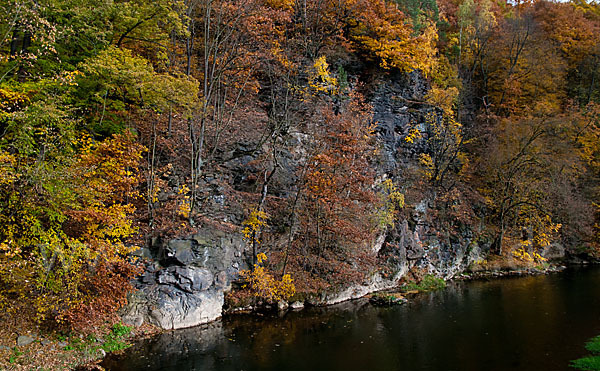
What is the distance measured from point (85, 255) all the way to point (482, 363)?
12.2 meters

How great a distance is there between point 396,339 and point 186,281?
26.4 feet

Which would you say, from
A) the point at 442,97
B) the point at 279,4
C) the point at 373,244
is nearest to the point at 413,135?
the point at 442,97

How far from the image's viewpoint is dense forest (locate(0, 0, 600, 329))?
10.8 metres

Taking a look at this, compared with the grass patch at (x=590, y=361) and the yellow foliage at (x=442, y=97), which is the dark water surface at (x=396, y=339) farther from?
the yellow foliage at (x=442, y=97)

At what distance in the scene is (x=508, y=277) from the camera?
23453 millimetres

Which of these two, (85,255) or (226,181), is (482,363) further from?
(226,181)

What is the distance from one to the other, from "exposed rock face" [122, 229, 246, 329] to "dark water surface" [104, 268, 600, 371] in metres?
0.66

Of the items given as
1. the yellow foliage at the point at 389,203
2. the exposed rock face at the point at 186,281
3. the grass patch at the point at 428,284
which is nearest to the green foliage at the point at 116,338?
the exposed rock face at the point at 186,281

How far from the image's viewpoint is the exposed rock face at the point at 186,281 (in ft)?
41.9

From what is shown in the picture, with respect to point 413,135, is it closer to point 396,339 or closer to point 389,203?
point 389,203

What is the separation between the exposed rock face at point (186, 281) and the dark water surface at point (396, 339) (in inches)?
25.8

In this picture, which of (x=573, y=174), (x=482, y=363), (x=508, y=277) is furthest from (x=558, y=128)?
(x=482, y=363)

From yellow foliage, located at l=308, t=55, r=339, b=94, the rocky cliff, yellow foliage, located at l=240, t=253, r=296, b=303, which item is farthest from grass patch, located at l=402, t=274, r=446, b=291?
yellow foliage, located at l=308, t=55, r=339, b=94

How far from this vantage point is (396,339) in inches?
503
